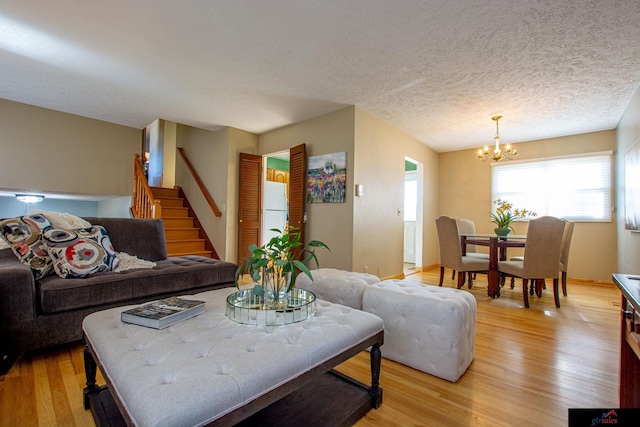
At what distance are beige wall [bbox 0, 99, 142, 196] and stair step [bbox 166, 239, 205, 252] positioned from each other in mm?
1624

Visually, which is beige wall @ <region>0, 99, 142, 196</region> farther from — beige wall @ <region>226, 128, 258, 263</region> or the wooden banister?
beige wall @ <region>226, 128, 258, 263</region>

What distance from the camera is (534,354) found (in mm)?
2062

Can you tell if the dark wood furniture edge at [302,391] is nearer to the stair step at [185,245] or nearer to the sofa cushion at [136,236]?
the sofa cushion at [136,236]

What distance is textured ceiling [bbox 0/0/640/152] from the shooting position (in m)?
2.12

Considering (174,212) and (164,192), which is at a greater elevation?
(164,192)

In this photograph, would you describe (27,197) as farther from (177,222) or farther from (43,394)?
(43,394)

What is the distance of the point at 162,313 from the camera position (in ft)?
4.34

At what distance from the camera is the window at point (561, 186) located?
15.0 ft

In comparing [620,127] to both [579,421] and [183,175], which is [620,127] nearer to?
[579,421]

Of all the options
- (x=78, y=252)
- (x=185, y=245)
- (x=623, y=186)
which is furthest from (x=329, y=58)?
(x=623, y=186)

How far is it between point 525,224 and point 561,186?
0.81 meters

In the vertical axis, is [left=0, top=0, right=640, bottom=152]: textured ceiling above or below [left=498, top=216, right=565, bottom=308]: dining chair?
above

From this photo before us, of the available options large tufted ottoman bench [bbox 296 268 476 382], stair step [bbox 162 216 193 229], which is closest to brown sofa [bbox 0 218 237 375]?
large tufted ottoman bench [bbox 296 268 476 382]

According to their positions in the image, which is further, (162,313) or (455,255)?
(455,255)
